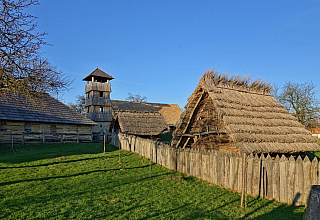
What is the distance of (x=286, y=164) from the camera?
6453mm

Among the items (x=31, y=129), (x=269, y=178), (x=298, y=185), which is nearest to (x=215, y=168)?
(x=269, y=178)

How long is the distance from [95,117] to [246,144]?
108 feet

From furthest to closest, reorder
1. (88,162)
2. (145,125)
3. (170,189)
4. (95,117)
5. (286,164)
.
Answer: (95,117)
(145,125)
(88,162)
(170,189)
(286,164)

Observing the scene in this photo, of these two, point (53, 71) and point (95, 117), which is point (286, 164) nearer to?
point (53, 71)

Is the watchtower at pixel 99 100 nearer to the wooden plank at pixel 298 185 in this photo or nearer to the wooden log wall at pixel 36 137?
the wooden log wall at pixel 36 137

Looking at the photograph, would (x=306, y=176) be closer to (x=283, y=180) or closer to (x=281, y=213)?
(x=283, y=180)

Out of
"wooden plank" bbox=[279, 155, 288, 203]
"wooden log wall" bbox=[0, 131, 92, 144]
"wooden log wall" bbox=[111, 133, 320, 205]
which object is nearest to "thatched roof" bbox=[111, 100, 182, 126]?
"wooden log wall" bbox=[0, 131, 92, 144]

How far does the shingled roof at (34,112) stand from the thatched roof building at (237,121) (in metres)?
Result: 13.8

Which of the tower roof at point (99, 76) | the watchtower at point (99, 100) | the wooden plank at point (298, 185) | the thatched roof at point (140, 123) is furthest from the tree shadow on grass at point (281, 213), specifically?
the tower roof at point (99, 76)

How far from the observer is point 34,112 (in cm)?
2272

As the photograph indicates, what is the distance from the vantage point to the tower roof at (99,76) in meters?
38.5

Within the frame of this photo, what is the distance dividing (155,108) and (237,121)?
127 feet

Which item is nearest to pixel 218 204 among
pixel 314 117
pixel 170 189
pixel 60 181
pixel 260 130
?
pixel 170 189

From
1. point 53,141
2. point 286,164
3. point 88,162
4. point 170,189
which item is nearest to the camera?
point 286,164
